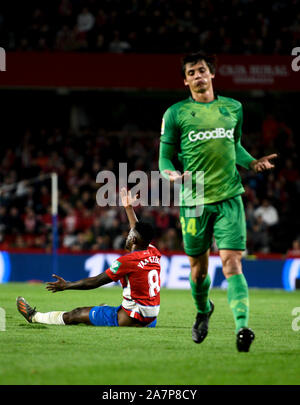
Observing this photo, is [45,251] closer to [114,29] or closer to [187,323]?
[114,29]

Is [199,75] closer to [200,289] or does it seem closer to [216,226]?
[216,226]

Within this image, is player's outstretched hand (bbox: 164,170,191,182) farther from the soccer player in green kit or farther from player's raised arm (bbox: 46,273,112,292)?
player's raised arm (bbox: 46,273,112,292)

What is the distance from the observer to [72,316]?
30.8 ft

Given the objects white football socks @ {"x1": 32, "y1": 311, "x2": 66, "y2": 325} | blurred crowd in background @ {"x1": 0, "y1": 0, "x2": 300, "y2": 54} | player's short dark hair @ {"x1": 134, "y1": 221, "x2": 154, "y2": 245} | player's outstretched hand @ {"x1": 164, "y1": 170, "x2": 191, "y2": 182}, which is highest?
blurred crowd in background @ {"x1": 0, "y1": 0, "x2": 300, "y2": 54}

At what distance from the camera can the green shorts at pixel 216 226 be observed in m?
7.00

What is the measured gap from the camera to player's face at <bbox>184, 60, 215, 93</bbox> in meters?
7.30

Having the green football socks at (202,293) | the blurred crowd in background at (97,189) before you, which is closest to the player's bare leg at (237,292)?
the green football socks at (202,293)

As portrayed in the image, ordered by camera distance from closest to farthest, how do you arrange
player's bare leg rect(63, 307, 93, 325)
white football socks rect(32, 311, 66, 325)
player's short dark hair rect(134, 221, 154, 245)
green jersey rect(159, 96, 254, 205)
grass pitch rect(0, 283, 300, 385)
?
grass pitch rect(0, 283, 300, 385) < green jersey rect(159, 96, 254, 205) < player's short dark hair rect(134, 221, 154, 245) < player's bare leg rect(63, 307, 93, 325) < white football socks rect(32, 311, 66, 325)

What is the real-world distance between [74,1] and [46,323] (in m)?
18.2

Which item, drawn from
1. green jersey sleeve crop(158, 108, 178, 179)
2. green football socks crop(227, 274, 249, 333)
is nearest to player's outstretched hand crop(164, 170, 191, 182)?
green jersey sleeve crop(158, 108, 178, 179)

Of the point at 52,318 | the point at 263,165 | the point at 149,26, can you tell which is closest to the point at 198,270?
the point at 263,165

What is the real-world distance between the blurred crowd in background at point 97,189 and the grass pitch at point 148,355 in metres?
9.70

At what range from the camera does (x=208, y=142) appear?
721cm

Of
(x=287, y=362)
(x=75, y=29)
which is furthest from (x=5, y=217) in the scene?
(x=287, y=362)
